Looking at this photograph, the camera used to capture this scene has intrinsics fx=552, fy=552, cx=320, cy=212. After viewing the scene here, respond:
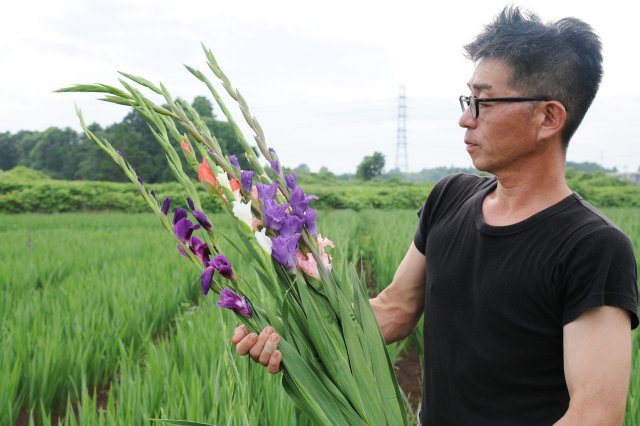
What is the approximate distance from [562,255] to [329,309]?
0.48 metres

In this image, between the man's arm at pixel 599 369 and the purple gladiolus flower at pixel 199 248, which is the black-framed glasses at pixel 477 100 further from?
the purple gladiolus flower at pixel 199 248

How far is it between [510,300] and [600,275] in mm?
206

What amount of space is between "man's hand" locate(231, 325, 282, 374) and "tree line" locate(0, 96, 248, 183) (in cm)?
2224

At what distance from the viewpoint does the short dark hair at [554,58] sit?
1106 millimetres

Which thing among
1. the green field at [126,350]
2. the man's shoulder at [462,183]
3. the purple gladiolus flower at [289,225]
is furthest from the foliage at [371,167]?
the purple gladiolus flower at [289,225]

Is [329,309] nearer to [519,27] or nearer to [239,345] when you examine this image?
[239,345]

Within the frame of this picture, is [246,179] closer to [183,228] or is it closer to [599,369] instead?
[183,228]

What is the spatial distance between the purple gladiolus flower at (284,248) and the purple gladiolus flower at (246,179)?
0.08m

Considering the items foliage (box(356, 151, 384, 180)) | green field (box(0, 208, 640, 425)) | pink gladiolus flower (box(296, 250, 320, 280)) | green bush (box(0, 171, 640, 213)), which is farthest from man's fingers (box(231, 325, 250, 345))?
foliage (box(356, 151, 384, 180))

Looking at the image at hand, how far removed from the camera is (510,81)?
3.65 feet

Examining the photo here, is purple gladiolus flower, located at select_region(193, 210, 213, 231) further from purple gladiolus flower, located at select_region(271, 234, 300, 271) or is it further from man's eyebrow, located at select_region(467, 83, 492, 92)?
man's eyebrow, located at select_region(467, 83, 492, 92)

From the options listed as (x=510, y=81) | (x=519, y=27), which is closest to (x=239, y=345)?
(x=510, y=81)

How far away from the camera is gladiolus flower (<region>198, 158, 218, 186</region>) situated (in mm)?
701

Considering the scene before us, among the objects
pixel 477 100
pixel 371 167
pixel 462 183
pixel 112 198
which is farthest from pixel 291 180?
pixel 371 167
